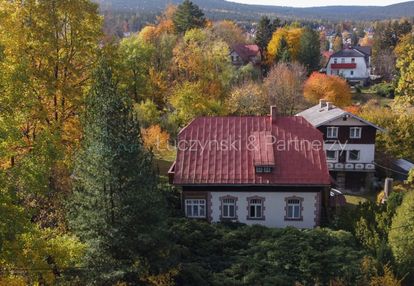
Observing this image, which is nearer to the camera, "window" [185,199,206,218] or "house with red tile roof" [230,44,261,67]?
"window" [185,199,206,218]

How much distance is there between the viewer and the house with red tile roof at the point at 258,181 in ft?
86.0

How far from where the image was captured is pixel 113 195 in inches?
655

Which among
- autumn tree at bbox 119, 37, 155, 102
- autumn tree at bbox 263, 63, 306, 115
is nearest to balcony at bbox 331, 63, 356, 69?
autumn tree at bbox 263, 63, 306, 115

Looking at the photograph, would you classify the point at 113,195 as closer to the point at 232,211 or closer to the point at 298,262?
the point at 298,262

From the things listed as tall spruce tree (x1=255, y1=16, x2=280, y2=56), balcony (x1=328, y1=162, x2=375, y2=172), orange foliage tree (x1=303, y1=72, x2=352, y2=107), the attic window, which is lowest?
balcony (x1=328, y1=162, x2=375, y2=172)

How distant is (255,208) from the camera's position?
26.6 m

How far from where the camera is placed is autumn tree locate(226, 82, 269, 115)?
49.3 m

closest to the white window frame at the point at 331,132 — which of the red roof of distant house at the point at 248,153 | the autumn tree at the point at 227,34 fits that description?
the red roof of distant house at the point at 248,153

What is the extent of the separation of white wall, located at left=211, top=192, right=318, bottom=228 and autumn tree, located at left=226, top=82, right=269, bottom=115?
23.3m

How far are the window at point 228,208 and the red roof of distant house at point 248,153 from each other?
1.20m

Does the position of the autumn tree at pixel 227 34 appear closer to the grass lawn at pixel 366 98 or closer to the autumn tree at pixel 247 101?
the grass lawn at pixel 366 98

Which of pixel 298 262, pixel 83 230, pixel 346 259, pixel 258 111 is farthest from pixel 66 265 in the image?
pixel 258 111

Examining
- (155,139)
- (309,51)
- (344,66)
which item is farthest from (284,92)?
(344,66)

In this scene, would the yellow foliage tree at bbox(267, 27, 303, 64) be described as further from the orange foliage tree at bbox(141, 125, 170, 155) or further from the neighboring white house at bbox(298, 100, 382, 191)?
the orange foliage tree at bbox(141, 125, 170, 155)
